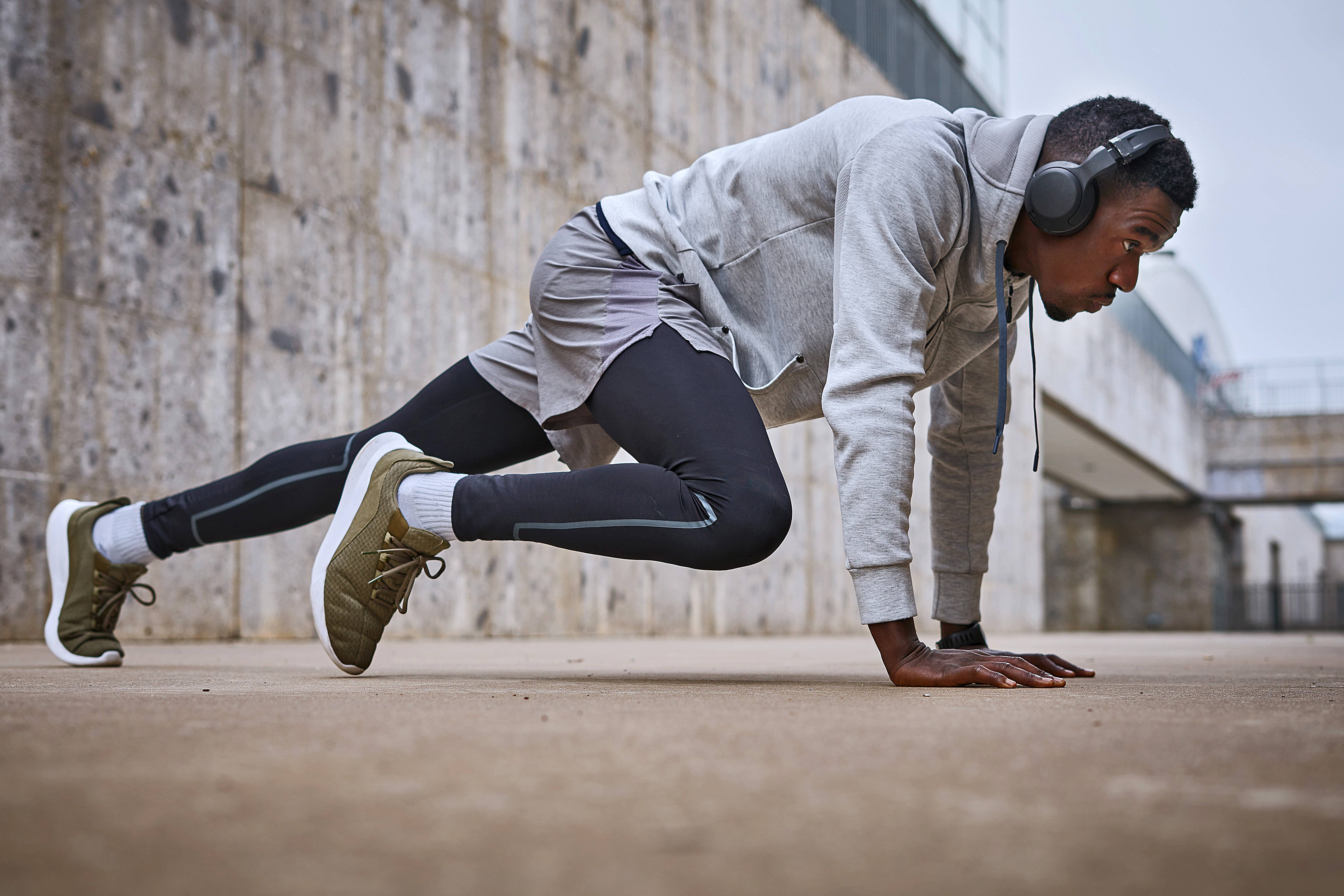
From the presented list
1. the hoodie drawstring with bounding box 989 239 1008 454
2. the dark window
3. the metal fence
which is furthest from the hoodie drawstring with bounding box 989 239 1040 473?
the metal fence

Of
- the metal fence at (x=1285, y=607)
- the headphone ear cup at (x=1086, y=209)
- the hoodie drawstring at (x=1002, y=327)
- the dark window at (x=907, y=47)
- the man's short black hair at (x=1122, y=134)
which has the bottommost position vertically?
the metal fence at (x=1285, y=607)

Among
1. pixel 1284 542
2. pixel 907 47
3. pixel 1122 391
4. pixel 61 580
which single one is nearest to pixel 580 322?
pixel 61 580

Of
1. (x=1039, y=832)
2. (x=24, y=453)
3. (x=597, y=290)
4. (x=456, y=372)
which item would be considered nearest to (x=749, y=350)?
(x=597, y=290)

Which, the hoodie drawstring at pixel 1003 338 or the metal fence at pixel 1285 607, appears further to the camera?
the metal fence at pixel 1285 607

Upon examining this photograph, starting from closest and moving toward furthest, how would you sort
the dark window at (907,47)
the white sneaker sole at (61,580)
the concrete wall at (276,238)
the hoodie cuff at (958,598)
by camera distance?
the white sneaker sole at (61,580)
the hoodie cuff at (958,598)
the concrete wall at (276,238)
the dark window at (907,47)

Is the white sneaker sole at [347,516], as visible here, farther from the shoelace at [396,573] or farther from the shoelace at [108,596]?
the shoelace at [108,596]

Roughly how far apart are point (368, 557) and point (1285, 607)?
26.0 meters

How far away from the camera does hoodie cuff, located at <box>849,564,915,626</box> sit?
4.66 ft

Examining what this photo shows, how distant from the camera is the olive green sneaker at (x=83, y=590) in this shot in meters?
1.86

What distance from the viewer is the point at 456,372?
1.89m

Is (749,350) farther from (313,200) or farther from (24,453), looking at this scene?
(313,200)

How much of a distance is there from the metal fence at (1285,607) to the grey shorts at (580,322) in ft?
64.2

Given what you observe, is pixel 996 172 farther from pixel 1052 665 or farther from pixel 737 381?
pixel 1052 665

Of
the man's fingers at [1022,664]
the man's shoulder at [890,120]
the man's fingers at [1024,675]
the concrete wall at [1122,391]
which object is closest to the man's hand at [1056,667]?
the man's fingers at [1022,664]
